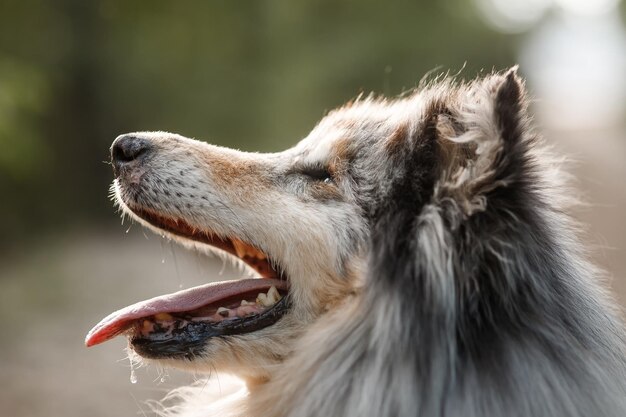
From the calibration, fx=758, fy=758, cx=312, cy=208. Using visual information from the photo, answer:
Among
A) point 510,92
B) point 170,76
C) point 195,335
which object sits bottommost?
point 195,335

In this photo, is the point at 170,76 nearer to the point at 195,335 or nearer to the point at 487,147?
the point at 195,335

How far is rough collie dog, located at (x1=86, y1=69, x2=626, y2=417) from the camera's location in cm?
219

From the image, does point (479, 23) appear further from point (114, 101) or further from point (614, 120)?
point (614, 120)

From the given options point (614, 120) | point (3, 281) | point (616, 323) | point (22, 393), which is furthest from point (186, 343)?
point (614, 120)

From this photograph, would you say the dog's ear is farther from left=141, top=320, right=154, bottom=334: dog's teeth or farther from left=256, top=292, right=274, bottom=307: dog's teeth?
left=141, top=320, right=154, bottom=334: dog's teeth

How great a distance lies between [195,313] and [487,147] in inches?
48.7

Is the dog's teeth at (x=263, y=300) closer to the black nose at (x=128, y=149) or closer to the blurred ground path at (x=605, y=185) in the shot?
the black nose at (x=128, y=149)

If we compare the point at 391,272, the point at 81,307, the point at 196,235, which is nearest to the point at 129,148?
the point at 196,235

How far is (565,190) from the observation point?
9.47ft

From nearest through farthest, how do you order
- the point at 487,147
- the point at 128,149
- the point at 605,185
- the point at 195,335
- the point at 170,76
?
the point at 487,147 → the point at 195,335 → the point at 128,149 → the point at 170,76 → the point at 605,185

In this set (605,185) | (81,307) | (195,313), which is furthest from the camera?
(605,185)

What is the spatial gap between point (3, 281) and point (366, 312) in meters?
6.62

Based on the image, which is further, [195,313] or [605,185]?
[605,185]

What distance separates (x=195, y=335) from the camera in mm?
2674
